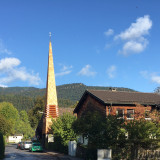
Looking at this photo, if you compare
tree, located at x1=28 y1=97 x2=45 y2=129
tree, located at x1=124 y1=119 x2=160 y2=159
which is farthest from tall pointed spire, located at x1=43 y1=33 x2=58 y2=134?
tree, located at x1=28 y1=97 x2=45 y2=129

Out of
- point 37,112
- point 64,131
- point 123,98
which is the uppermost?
point 123,98

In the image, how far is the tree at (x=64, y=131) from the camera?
A: 33031 mm

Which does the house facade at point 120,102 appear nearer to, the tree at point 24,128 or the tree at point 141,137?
the tree at point 141,137

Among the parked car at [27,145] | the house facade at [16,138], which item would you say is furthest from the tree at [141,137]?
the house facade at [16,138]

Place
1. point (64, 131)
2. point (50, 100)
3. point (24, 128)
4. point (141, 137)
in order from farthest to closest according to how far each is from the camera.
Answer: point (24, 128)
point (50, 100)
point (64, 131)
point (141, 137)

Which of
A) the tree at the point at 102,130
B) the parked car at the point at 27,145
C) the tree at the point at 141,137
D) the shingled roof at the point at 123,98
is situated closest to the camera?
the tree at the point at 141,137

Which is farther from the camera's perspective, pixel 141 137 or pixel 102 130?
pixel 102 130

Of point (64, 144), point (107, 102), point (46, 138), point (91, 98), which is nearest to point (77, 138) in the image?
point (64, 144)

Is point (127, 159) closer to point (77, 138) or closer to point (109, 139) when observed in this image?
point (109, 139)

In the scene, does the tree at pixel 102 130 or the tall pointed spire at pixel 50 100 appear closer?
the tree at pixel 102 130

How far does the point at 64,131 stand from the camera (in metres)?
33.3

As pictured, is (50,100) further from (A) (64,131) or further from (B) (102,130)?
(B) (102,130)

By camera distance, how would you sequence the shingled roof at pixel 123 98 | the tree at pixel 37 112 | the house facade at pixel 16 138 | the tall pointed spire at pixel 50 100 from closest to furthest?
the shingled roof at pixel 123 98 < the tall pointed spire at pixel 50 100 < the tree at pixel 37 112 < the house facade at pixel 16 138

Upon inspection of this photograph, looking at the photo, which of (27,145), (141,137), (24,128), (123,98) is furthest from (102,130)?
(24,128)
